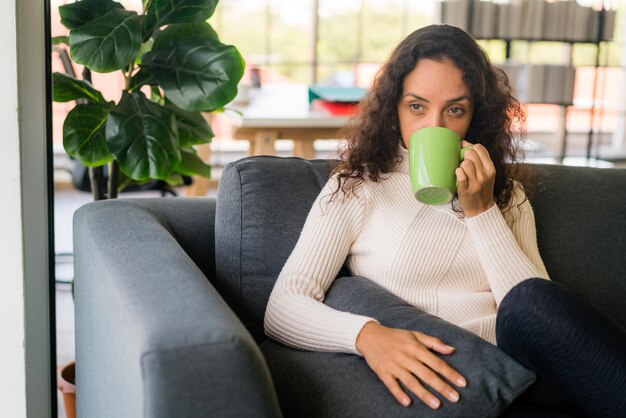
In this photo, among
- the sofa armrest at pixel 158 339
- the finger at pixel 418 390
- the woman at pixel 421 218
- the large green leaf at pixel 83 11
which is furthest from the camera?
the large green leaf at pixel 83 11

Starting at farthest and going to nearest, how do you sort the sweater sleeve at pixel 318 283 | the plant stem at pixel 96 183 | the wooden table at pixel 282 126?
the wooden table at pixel 282 126
the plant stem at pixel 96 183
the sweater sleeve at pixel 318 283

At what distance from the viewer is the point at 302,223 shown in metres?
1.72

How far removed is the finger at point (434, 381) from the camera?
4.01 ft

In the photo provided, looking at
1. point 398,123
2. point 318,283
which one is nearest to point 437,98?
point 398,123

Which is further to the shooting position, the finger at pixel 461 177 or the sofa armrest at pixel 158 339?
the finger at pixel 461 177

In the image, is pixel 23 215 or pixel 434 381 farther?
pixel 23 215

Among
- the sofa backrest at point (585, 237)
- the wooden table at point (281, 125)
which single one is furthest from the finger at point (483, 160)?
the wooden table at point (281, 125)

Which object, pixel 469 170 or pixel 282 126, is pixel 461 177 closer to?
pixel 469 170

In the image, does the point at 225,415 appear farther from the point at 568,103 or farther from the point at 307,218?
the point at 568,103

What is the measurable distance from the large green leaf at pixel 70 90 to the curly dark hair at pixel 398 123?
62 centimetres

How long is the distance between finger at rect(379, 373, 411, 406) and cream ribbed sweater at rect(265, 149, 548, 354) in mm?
258

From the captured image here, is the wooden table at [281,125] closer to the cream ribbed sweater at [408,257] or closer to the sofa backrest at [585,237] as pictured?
the sofa backrest at [585,237]

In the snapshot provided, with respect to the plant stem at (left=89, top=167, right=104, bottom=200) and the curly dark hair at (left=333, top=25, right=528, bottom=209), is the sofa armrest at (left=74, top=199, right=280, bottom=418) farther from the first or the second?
the plant stem at (left=89, top=167, right=104, bottom=200)

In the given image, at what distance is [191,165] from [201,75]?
1.39 feet
